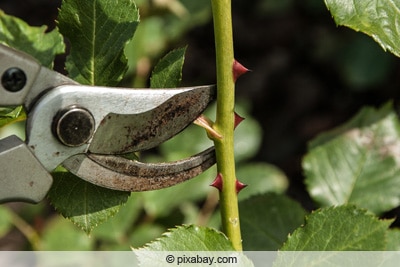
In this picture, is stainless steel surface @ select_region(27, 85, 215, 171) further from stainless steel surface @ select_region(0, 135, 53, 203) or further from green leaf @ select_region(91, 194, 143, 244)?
green leaf @ select_region(91, 194, 143, 244)

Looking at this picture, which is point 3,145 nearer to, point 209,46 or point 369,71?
point 369,71

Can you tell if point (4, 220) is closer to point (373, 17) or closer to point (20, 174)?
point (20, 174)

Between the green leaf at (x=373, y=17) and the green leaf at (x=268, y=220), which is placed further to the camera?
the green leaf at (x=268, y=220)

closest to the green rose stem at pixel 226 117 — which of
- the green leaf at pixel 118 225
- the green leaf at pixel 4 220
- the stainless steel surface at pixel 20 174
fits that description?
the stainless steel surface at pixel 20 174

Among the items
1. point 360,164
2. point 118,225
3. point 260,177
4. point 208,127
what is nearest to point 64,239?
point 118,225

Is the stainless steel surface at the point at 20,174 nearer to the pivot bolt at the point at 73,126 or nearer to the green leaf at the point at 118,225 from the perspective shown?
Answer: the pivot bolt at the point at 73,126

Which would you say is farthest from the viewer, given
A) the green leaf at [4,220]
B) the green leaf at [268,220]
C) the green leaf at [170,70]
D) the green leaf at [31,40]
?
the green leaf at [4,220]
